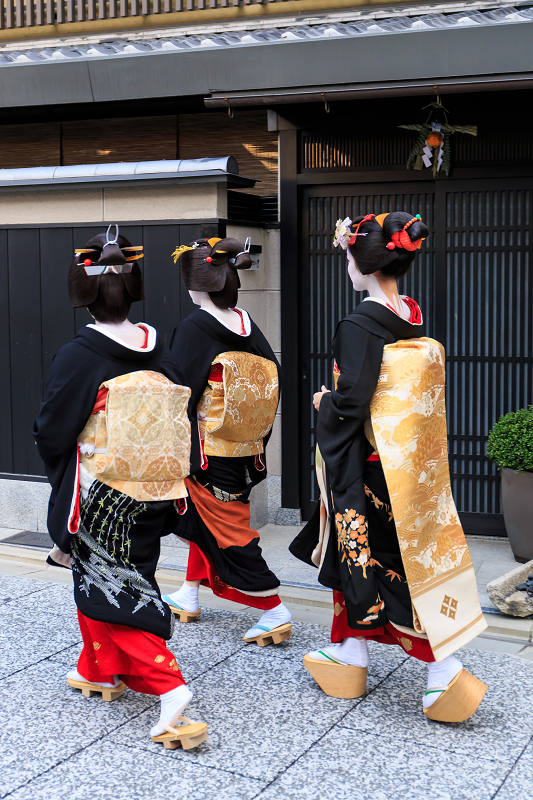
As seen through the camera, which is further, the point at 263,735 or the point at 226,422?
the point at 226,422

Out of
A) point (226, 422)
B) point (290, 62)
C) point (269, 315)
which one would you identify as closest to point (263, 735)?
point (226, 422)

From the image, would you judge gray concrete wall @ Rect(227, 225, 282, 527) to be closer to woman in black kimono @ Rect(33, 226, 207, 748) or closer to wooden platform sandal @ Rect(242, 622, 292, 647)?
wooden platform sandal @ Rect(242, 622, 292, 647)

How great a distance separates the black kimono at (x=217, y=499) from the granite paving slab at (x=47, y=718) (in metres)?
0.85

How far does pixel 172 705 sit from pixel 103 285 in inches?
72.2

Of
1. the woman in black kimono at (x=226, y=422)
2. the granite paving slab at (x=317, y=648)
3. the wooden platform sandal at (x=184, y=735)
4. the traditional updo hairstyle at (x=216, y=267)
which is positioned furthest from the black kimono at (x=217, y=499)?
the wooden platform sandal at (x=184, y=735)

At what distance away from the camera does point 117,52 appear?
24.7ft

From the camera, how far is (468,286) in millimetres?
6789

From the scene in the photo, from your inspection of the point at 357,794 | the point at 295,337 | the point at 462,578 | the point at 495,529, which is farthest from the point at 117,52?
the point at 357,794

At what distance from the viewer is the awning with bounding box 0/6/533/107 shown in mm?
5820

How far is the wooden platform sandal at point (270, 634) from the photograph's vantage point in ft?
15.8

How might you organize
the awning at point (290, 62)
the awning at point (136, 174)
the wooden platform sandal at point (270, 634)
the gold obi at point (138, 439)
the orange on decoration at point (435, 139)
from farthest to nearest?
the orange on decoration at point (435, 139), the awning at point (136, 174), the awning at point (290, 62), the wooden platform sandal at point (270, 634), the gold obi at point (138, 439)

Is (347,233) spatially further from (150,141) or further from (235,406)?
(150,141)

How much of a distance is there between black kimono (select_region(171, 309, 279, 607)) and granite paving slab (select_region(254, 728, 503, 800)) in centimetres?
118

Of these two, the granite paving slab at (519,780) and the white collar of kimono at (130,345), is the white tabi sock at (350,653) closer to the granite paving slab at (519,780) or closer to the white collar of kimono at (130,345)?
the granite paving slab at (519,780)
